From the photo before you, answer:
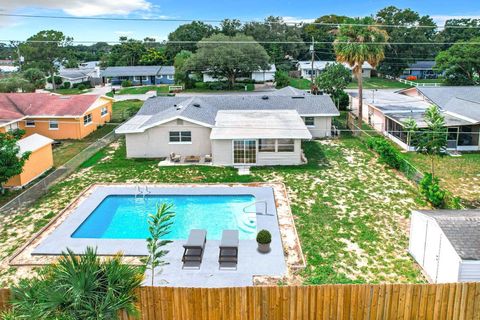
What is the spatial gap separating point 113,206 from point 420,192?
51.2ft

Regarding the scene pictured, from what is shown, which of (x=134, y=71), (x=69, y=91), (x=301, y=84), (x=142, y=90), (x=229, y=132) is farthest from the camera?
(x=134, y=71)

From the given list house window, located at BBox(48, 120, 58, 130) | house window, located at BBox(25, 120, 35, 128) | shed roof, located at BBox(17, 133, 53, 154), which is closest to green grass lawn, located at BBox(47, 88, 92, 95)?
house window, located at BBox(25, 120, 35, 128)

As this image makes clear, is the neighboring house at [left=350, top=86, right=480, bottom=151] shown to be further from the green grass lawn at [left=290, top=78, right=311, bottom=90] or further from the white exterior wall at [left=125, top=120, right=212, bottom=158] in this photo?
the green grass lawn at [left=290, top=78, right=311, bottom=90]

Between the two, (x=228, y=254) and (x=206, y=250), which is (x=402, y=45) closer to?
(x=206, y=250)

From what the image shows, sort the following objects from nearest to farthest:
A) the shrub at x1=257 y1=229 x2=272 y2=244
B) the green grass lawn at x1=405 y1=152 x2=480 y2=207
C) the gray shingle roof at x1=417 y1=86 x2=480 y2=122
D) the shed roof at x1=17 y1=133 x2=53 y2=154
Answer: the shrub at x1=257 y1=229 x2=272 y2=244, the green grass lawn at x1=405 y1=152 x2=480 y2=207, the shed roof at x1=17 y1=133 x2=53 y2=154, the gray shingle roof at x1=417 y1=86 x2=480 y2=122

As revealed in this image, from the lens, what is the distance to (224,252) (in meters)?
15.3

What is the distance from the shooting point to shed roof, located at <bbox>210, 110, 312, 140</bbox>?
26.9 metres

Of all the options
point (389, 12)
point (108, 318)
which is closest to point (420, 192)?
point (108, 318)

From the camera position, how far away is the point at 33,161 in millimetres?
25094

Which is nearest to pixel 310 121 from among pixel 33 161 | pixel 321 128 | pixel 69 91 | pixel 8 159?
pixel 321 128

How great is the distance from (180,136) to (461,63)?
4786 cm

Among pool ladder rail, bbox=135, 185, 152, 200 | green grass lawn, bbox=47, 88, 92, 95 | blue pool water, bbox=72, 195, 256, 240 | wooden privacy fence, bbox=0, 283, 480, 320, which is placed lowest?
blue pool water, bbox=72, 195, 256, 240

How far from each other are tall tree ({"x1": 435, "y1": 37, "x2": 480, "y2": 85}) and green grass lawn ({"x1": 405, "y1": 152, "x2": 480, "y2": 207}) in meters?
35.3

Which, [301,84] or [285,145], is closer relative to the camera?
[285,145]
